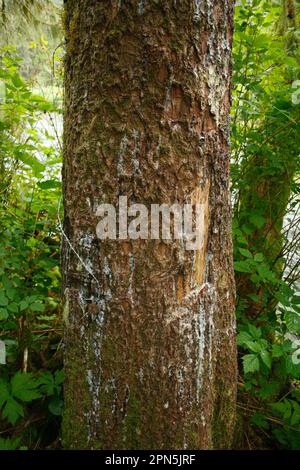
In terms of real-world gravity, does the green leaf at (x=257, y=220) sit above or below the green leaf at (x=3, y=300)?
above

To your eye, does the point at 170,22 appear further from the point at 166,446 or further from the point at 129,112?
the point at 166,446

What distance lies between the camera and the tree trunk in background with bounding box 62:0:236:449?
1237mm

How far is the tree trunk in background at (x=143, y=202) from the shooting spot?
4.06 feet

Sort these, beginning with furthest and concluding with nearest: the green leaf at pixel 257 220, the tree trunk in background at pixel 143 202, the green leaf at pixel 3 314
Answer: the green leaf at pixel 257 220, the green leaf at pixel 3 314, the tree trunk in background at pixel 143 202

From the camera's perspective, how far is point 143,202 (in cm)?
130

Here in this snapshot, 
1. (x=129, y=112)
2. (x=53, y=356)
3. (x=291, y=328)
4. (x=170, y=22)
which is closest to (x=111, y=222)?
(x=129, y=112)

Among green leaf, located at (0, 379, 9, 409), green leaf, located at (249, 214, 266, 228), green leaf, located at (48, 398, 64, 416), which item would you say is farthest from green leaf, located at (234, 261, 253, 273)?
green leaf, located at (0, 379, 9, 409)

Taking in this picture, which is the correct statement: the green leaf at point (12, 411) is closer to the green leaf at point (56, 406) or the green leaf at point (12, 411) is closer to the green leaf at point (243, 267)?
the green leaf at point (56, 406)

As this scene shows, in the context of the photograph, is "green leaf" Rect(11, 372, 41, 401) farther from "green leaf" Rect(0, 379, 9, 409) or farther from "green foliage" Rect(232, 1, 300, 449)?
"green foliage" Rect(232, 1, 300, 449)

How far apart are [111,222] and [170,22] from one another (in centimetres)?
71

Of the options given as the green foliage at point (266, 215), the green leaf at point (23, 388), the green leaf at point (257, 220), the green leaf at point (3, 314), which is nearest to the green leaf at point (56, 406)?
the green leaf at point (23, 388)

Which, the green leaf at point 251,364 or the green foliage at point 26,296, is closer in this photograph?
the green leaf at point 251,364

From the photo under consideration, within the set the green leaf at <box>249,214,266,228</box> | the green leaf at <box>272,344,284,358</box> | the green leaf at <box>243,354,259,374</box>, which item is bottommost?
the green leaf at <box>243,354,259,374</box>

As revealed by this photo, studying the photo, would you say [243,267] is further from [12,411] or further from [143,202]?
[12,411]
